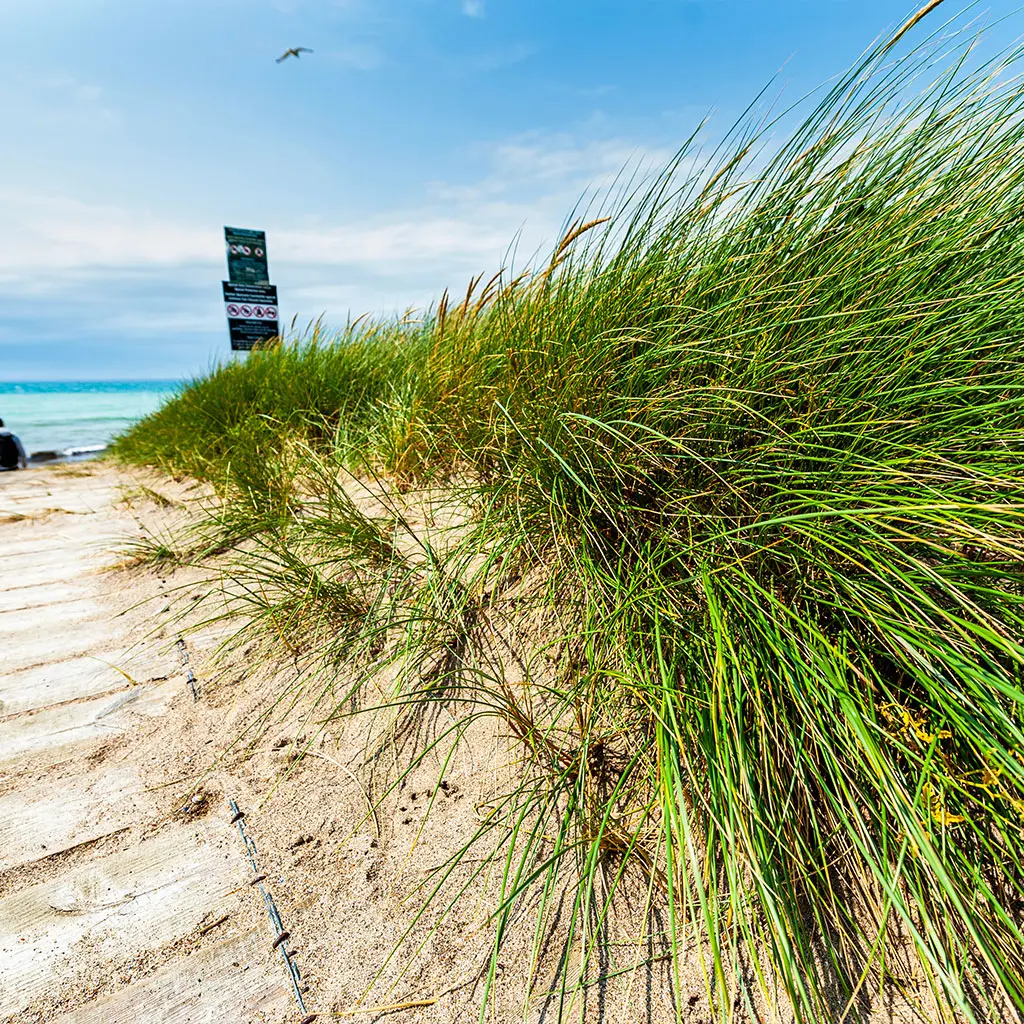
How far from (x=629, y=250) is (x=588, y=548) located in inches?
36.9

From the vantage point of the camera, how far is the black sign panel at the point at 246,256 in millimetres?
7012

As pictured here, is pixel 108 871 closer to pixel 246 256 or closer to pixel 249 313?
pixel 249 313

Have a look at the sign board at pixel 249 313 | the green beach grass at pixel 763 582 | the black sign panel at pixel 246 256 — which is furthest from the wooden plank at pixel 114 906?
the black sign panel at pixel 246 256

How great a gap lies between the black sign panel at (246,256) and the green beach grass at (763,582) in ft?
20.7

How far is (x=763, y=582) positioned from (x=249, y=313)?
24.1 feet

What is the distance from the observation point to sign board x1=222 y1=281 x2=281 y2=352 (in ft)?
22.4

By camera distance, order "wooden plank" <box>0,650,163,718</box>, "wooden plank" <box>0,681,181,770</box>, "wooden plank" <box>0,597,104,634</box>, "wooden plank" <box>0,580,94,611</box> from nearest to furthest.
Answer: "wooden plank" <box>0,681,181,770</box> < "wooden plank" <box>0,650,163,718</box> < "wooden plank" <box>0,597,104,634</box> < "wooden plank" <box>0,580,94,611</box>

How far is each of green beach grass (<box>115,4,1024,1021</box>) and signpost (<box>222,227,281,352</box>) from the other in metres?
5.86

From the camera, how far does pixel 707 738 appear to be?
3.07 feet

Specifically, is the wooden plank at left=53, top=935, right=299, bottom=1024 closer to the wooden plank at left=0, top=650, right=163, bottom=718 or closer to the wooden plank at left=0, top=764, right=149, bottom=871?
the wooden plank at left=0, top=764, right=149, bottom=871

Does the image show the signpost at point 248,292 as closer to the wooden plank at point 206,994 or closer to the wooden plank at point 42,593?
the wooden plank at point 42,593

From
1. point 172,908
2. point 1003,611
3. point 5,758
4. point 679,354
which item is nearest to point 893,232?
point 679,354

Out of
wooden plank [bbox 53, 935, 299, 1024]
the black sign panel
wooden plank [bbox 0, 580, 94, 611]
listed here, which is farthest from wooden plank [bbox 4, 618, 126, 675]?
the black sign panel

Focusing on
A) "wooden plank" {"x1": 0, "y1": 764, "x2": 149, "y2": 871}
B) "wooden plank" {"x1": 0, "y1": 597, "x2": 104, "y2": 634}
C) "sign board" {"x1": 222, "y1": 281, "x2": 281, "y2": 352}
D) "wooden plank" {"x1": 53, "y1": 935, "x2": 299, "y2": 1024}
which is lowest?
"wooden plank" {"x1": 53, "y1": 935, "x2": 299, "y2": 1024}
